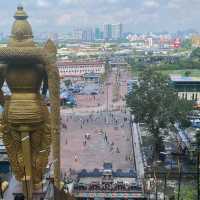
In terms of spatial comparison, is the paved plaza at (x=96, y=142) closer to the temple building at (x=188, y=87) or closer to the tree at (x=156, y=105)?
the tree at (x=156, y=105)

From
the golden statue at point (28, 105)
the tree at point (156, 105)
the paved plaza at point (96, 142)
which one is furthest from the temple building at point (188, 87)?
the golden statue at point (28, 105)

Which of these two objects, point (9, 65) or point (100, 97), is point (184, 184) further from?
point (100, 97)

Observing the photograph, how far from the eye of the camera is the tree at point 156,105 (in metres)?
25.7

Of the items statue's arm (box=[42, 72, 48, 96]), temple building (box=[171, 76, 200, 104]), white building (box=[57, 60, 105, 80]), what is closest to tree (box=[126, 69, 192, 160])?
statue's arm (box=[42, 72, 48, 96])

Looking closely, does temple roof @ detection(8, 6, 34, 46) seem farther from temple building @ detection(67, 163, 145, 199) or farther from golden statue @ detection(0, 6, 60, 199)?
temple building @ detection(67, 163, 145, 199)

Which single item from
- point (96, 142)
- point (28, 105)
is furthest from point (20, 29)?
point (96, 142)

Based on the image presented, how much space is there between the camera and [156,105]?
25750mm

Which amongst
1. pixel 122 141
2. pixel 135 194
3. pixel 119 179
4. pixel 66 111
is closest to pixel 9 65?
pixel 135 194

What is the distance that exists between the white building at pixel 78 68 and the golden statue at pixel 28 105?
72887 mm

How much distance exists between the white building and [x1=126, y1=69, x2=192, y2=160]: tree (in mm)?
55724

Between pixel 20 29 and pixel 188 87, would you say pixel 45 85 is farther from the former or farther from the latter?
pixel 188 87

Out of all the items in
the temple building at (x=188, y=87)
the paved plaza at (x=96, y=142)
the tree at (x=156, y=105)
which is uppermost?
the tree at (x=156, y=105)

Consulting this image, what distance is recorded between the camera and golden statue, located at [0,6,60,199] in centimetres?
908

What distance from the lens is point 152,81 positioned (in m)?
26.5
